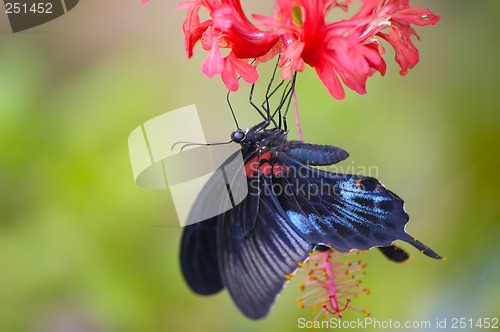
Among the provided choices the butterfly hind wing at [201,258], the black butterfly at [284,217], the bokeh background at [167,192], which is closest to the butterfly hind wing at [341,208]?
the black butterfly at [284,217]

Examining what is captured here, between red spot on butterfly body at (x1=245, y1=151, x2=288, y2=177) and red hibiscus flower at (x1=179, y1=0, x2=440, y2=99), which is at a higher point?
red hibiscus flower at (x1=179, y1=0, x2=440, y2=99)

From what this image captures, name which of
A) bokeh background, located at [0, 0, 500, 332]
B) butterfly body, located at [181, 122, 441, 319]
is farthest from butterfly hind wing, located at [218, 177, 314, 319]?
bokeh background, located at [0, 0, 500, 332]

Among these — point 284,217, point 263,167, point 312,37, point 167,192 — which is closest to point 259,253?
point 284,217

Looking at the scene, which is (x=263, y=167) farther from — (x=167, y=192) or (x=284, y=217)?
(x=167, y=192)

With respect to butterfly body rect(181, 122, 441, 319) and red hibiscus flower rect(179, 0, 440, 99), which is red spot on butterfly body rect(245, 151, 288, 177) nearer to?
butterfly body rect(181, 122, 441, 319)

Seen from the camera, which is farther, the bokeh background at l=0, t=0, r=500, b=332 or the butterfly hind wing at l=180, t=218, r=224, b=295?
the bokeh background at l=0, t=0, r=500, b=332

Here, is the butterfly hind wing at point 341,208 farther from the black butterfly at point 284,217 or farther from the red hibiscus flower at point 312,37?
the red hibiscus flower at point 312,37

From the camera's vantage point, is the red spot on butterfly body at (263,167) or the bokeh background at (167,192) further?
the bokeh background at (167,192)

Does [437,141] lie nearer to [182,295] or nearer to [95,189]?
[182,295]
